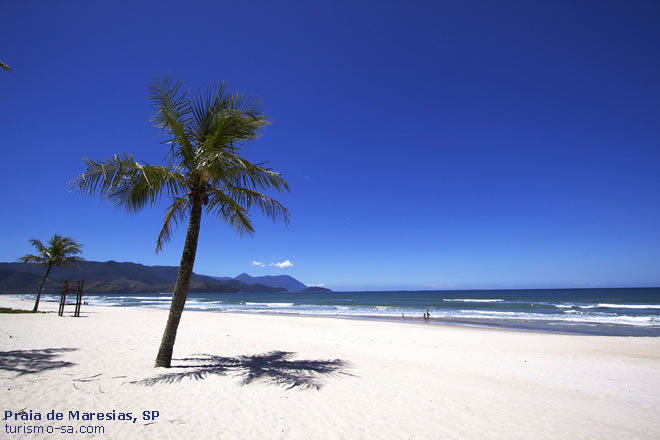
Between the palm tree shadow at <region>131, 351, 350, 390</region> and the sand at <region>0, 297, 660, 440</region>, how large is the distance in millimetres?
26

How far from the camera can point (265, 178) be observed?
22.7ft

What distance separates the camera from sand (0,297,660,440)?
4.17 meters

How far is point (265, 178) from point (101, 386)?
506 centimetres

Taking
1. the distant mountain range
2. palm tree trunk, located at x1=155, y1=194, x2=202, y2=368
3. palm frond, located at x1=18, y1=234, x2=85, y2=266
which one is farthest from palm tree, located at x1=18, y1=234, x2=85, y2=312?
the distant mountain range

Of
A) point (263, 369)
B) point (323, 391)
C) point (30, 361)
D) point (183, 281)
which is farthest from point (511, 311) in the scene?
point (30, 361)

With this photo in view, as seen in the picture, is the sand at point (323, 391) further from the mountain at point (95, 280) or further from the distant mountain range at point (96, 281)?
the mountain at point (95, 280)

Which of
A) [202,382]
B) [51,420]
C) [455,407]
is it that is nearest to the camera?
[51,420]

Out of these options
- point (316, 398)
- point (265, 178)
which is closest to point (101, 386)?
point (316, 398)

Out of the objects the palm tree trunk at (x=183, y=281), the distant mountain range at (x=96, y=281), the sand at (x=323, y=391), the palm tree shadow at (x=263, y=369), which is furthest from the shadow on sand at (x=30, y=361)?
the distant mountain range at (x=96, y=281)

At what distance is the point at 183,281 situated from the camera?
6.38 metres

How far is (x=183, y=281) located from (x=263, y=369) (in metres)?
2.85

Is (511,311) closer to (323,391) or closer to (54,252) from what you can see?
(323,391)

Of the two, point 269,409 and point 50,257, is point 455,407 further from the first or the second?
point 50,257

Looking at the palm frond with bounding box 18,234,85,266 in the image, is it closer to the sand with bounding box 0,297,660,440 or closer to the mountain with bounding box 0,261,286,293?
the sand with bounding box 0,297,660,440
